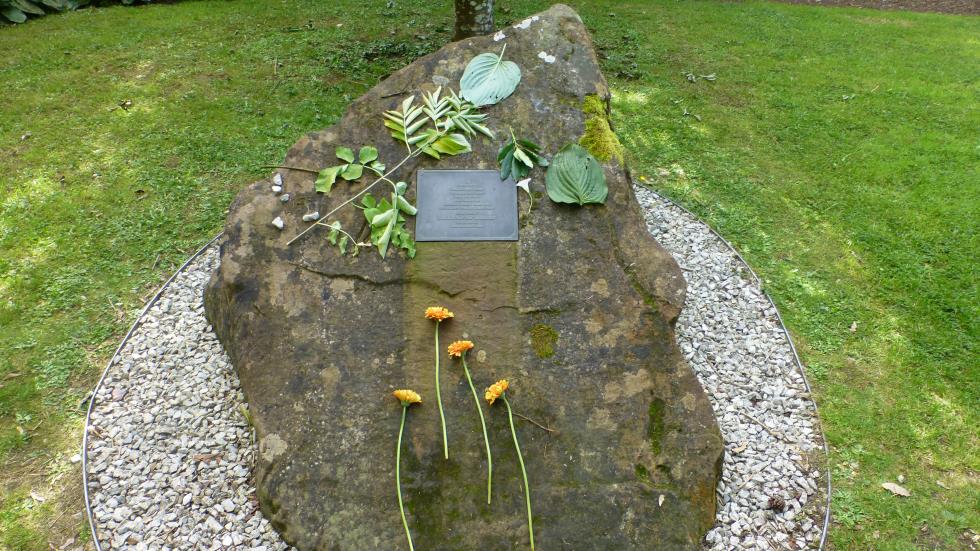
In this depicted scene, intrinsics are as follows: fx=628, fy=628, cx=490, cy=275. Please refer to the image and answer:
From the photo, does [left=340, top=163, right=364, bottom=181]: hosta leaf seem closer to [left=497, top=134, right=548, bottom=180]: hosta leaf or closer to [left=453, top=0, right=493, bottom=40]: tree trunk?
[left=497, top=134, right=548, bottom=180]: hosta leaf

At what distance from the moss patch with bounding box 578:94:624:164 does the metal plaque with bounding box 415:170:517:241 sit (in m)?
0.62

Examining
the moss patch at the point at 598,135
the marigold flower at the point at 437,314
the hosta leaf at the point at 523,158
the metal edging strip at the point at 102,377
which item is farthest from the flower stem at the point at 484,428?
the metal edging strip at the point at 102,377

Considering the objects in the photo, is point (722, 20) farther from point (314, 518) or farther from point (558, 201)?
point (314, 518)

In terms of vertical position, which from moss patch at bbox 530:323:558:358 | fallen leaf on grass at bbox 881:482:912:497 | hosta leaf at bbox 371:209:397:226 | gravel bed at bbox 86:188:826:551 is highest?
hosta leaf at bbox 371:209:397:226

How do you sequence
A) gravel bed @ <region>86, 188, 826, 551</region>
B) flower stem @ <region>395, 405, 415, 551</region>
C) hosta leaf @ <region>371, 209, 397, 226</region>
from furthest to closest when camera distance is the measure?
hosta leaf @ <region>371, 209, 397, 226</region> → gravel bed @ <region>86, 188, 826, 551</region> → flower stem @ <region>395, 405, 415, 551</region>

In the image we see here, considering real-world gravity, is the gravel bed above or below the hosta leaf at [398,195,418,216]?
below

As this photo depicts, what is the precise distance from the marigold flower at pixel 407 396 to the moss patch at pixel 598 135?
6.51 ft

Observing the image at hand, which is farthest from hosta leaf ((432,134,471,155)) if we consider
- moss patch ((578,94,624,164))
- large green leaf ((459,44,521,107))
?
moss patch ((578,94,624,164))

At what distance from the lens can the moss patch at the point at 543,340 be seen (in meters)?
3.56

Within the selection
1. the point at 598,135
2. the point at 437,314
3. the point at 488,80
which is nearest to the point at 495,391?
the point at 437,314

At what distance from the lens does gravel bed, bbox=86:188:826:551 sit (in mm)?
3520

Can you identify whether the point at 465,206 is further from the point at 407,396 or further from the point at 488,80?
the point at 407,396

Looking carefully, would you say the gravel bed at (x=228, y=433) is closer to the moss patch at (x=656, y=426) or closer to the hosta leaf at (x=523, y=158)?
the moss patch at (x=656, y=426)

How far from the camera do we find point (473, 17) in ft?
24.0
